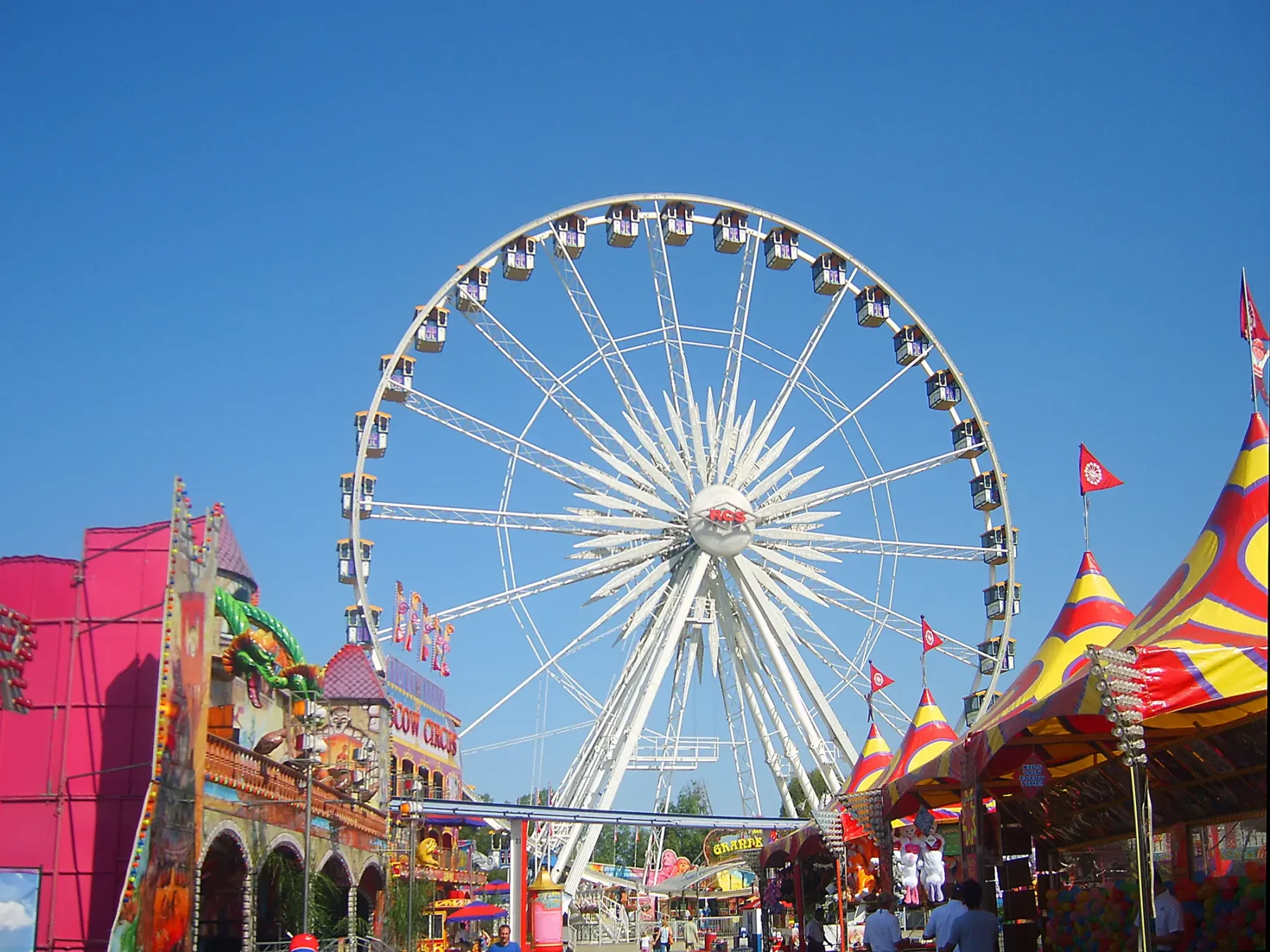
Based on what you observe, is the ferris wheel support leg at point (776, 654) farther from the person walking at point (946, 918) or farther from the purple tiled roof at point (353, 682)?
the person walking at point (946, 918)

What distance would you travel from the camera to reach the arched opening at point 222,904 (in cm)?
1761

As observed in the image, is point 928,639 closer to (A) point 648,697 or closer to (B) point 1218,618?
(A) point 648,697

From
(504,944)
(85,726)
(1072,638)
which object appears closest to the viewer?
(504,944)

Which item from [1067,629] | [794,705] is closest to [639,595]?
[794,705]

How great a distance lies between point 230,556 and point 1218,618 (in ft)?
50.9

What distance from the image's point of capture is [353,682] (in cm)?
2597

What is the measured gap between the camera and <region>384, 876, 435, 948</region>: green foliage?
24328 millimetres

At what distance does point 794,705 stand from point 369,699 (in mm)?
7942

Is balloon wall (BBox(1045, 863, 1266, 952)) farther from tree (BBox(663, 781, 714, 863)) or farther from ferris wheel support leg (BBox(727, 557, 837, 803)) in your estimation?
tree (BBox(663, 781, 714, 863))

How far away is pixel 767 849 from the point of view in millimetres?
22406

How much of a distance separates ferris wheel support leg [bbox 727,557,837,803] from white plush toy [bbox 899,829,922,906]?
776 cm

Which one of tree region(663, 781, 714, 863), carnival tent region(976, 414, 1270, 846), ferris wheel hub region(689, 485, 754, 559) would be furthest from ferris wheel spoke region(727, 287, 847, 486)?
tree region(663, 781, 714, 863)

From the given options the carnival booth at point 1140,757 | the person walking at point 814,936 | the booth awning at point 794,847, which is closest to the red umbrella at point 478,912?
the booth awning at point 794,847

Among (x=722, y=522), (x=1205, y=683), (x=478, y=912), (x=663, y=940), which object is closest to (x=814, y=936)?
(x=1205, y=683)
